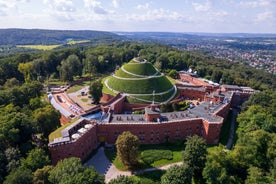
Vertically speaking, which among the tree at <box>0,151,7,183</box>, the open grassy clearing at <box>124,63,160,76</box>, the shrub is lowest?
the shrub

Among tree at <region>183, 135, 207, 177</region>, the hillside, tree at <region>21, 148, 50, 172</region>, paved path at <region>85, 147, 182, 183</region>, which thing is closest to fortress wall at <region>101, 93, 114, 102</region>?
the hillside

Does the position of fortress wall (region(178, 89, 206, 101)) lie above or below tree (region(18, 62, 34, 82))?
below

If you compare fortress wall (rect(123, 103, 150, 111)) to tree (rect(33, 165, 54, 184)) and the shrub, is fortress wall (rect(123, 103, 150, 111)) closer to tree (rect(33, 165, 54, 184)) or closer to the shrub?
the shrub

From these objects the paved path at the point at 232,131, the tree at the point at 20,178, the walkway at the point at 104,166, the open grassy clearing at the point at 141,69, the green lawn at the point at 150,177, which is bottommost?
the walkway at the point at 104,166

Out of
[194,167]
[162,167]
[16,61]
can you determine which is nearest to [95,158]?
[162,167]

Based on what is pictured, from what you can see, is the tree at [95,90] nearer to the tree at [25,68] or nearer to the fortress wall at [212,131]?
the fortress wall at [212,131]

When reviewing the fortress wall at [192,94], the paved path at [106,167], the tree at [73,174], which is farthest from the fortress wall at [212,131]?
the tree at [73,174]
